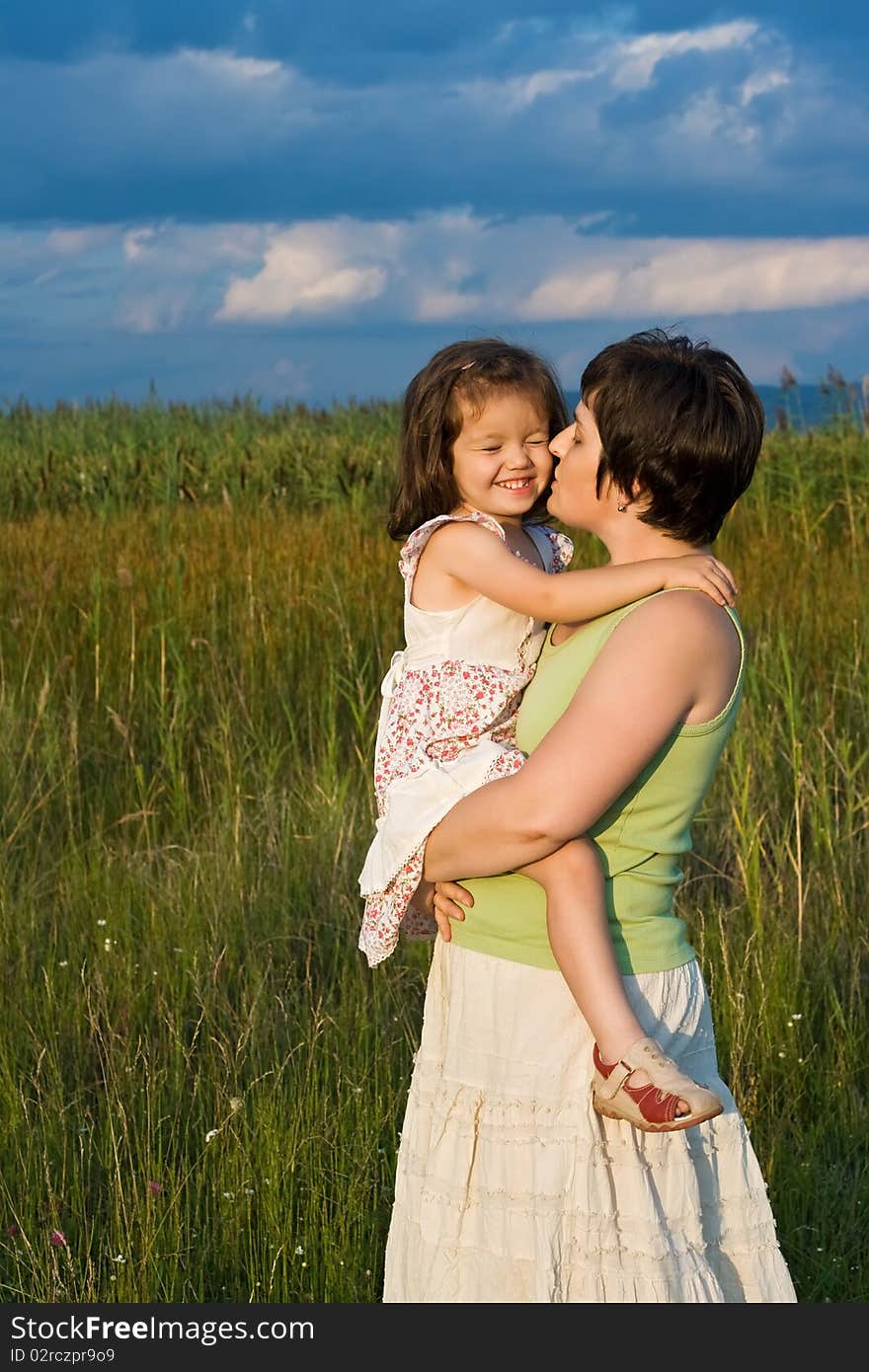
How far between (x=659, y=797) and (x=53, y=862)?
9.95 feet

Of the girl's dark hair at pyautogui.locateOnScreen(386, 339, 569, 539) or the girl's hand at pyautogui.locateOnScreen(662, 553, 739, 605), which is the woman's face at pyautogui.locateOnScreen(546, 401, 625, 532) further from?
the girl's dark hair at pyautogui.locateOnScreen(386, 339, 569, 539)

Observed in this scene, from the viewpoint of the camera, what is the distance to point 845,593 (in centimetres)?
655

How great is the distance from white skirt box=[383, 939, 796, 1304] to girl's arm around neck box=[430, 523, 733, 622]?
0.50 metres

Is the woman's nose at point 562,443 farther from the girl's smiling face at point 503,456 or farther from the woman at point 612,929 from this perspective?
the girl's smiling face at point 503,456

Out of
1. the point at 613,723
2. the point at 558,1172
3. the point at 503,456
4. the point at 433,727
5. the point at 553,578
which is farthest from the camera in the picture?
the point at 503,456

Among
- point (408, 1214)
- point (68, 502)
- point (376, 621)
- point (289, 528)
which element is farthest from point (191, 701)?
point (68, 502)

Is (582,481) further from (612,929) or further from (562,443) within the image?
(612,929)

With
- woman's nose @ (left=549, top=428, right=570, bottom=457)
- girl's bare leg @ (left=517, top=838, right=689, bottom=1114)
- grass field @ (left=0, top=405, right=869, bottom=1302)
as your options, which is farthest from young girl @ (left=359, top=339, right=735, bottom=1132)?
grass field @ (left=0, top=405, right=869, bottom=1302)

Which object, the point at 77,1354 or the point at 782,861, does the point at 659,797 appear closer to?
the point at 77,1354

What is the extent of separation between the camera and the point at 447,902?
202cm

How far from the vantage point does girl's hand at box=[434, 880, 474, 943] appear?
1994 millimetres

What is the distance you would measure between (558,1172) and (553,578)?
0.82 meters

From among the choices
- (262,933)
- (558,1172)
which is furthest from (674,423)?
(262,933)

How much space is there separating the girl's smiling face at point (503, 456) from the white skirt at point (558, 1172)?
2.71 ft
